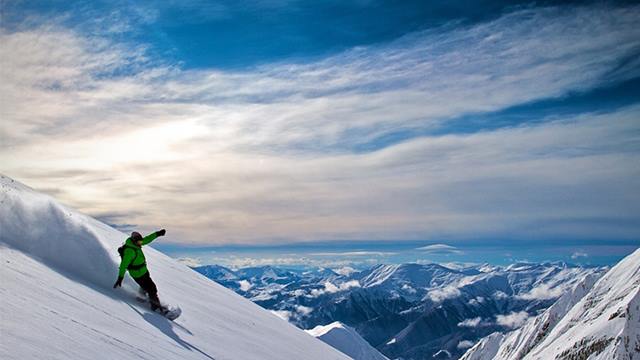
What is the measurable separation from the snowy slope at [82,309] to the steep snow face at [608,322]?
297 feet

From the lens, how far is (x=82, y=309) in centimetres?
1069

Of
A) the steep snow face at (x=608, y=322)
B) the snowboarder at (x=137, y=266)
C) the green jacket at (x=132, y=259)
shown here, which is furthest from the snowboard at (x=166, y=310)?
the steep snow face at (x=608, y=322)

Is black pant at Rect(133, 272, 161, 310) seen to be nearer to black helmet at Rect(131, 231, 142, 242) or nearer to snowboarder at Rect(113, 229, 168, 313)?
snowboarder at Rect(113, 229, 168, 313)

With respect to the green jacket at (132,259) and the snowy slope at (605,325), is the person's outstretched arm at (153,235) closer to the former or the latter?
the green jacket at (132,259)

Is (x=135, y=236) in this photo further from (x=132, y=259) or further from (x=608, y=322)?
(x=608, y=322)

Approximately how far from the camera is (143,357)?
31.8 feet

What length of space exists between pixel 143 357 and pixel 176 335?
3.12 m

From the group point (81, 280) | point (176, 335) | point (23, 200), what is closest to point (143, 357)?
point (176, 335)

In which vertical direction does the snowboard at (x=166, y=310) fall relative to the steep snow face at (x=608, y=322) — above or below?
above

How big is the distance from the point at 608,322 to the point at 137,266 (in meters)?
137

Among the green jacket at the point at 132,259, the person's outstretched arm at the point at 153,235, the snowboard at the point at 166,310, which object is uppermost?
the person's outstretched arm at the point at 153,235

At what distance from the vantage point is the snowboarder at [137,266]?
524 inches

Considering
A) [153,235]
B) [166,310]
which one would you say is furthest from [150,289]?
[153,235]

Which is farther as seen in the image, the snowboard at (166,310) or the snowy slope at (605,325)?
the snowy slope at (605,325)
